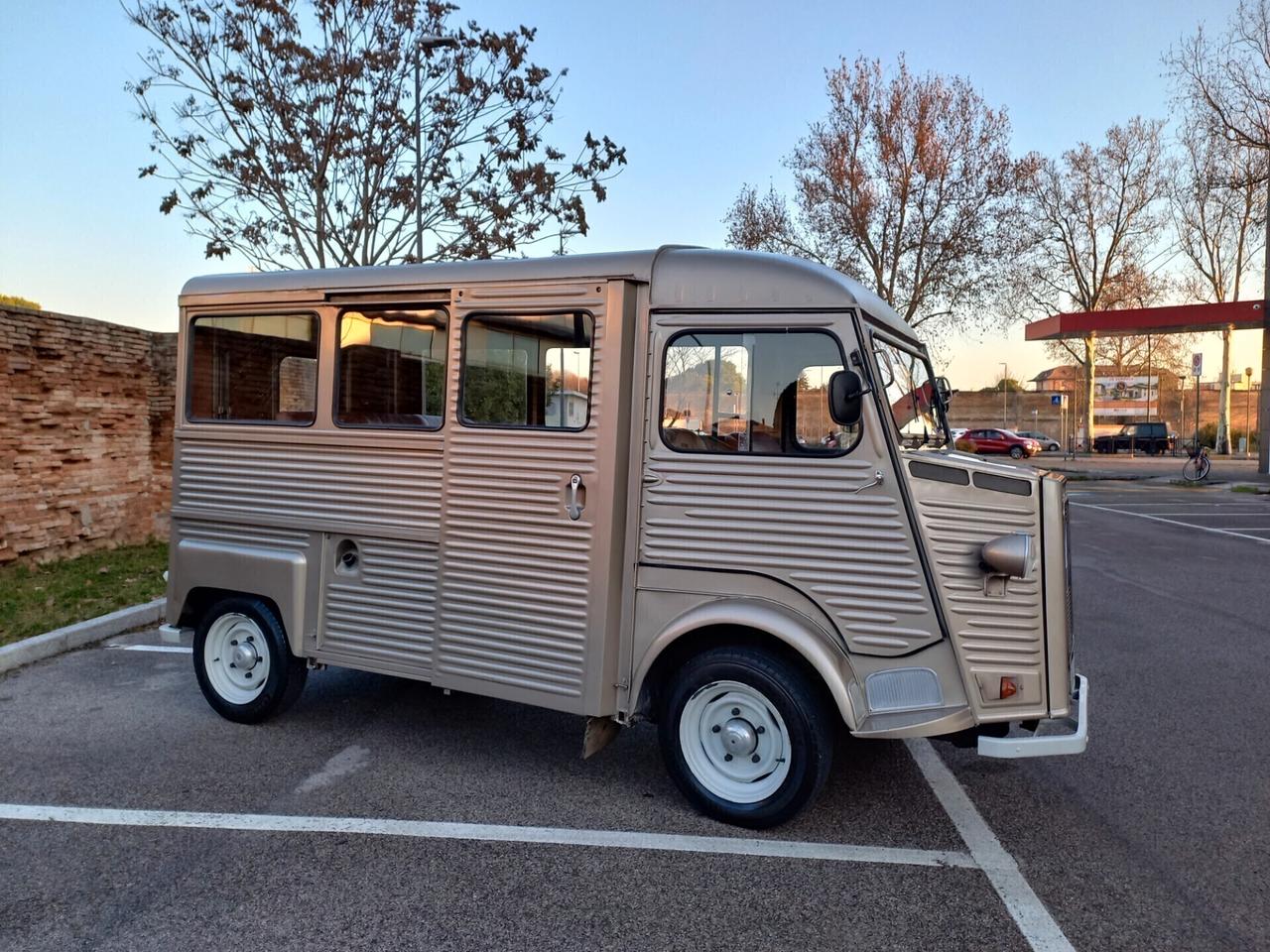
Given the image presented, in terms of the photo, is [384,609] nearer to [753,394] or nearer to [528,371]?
[528,371]

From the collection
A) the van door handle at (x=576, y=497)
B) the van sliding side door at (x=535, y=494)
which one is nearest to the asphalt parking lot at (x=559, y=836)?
the van sliding side door at (x=535, y=494)

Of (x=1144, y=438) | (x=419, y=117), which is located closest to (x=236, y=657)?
(x=419, y=117)

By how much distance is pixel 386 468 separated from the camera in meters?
4.89

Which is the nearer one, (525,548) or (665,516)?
(665,516)

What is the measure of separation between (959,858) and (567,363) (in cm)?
279

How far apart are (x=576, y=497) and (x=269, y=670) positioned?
93.7 inches

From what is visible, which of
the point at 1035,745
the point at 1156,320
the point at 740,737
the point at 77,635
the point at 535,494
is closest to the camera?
the point at 1035,745

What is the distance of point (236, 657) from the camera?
5.54 m

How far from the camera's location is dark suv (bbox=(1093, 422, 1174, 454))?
1813 inches

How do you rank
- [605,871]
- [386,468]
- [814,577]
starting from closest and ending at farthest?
[605,871], [814,577], [386,468]

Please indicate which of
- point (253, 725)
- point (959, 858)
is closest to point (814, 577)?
point (959, 858)

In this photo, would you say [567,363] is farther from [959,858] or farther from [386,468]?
[959,858]

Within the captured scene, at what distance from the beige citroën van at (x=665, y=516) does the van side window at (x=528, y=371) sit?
1 cm

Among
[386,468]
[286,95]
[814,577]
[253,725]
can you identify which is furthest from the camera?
[286,95]
